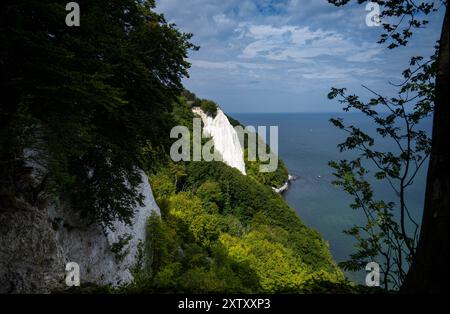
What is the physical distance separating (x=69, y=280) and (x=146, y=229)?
9.06 metres

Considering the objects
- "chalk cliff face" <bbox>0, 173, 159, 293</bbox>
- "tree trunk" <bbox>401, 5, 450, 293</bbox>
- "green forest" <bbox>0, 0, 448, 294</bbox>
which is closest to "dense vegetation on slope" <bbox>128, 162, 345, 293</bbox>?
"green forest" <bbox>0, 0, 448, 294</bbox>

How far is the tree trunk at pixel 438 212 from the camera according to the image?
285 centimetres

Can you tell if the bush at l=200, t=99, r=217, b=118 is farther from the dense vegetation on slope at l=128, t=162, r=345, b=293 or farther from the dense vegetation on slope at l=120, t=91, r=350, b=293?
the dense vegetation on slope at l=128, t=162, r=345, b=293

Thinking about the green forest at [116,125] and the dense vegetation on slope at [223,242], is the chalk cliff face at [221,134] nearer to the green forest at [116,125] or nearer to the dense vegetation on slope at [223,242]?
the dense vegetation on slope at [223,242]

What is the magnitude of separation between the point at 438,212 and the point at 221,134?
201ft

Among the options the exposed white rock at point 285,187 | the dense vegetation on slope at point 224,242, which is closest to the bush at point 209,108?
the dense vegetation on slope at point 224,242

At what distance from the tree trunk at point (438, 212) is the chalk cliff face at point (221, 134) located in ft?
192

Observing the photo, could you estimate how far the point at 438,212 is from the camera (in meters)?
2.93

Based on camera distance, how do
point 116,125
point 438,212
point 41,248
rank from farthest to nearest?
point 116,125 → point 41,248 → point 438,212

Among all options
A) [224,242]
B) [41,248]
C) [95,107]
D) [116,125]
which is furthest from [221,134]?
[41,248]

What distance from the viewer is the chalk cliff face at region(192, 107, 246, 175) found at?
63219mm

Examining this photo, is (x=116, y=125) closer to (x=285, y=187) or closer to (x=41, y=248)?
(x=41, y=248)

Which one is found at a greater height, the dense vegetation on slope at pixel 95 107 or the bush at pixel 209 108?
the bush at pixel 209 108
